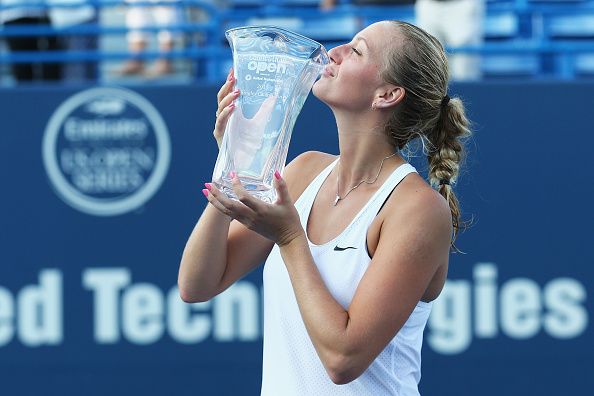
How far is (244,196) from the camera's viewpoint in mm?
1376

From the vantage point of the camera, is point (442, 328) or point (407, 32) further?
point (442, 328)

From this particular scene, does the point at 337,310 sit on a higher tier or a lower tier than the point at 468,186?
higher

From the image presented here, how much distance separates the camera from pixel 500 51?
4152 mm

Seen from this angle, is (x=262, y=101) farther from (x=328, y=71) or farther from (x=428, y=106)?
(x=428, y=106)

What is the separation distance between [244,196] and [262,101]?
23cm

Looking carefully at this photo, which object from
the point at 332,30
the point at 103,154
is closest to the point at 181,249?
the point at 103,154

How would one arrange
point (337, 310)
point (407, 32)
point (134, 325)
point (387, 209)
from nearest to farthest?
1. point (337, 310)
2. point (387, 209)
3. point (407, 32)
4. point (134, 325)

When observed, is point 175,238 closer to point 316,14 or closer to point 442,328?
point 442,328

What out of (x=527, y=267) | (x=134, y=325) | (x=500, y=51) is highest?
(x=500, y=51)

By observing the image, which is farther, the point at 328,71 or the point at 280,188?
the point at 328,71

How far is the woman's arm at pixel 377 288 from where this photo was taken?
1.39m

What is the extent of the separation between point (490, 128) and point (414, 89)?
2.11 m

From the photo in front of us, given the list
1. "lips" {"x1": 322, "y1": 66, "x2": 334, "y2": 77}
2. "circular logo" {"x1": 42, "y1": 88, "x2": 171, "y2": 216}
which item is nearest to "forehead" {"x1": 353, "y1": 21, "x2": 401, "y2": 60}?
"lips" {"x1": 322, "y1": 66, "x2": 334, "y2": 77}

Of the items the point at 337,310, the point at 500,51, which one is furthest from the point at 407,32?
the point at 500,51
